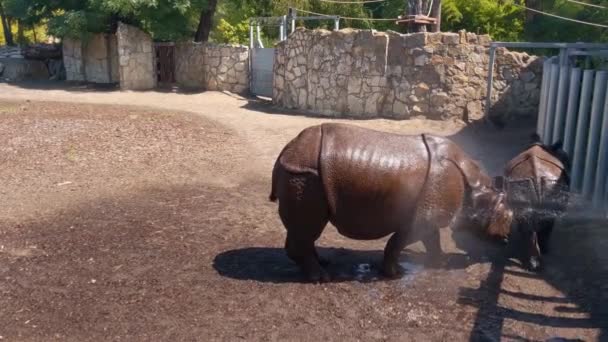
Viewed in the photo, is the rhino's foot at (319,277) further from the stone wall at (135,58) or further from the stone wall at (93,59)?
the stone wall at (93,59)

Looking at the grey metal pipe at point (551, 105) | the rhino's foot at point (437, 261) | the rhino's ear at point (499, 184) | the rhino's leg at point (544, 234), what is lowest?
the rhino's foot at point (437, 261)

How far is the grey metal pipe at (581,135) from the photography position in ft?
24.1

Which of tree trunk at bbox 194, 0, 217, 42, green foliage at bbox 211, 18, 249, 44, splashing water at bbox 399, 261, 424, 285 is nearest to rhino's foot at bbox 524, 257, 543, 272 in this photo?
splashing water at bbox 399, 261, 424, 285

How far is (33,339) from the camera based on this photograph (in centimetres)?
445

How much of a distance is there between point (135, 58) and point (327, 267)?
647 inches

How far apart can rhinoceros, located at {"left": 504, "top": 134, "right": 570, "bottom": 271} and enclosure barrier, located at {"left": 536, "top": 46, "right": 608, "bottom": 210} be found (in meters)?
1.12

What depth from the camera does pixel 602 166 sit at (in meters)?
6.68

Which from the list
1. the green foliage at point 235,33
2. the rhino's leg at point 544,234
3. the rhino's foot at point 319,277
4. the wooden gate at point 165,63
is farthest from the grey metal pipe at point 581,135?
the green foliage at point 235,33

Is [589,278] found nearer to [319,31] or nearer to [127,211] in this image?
[127,211]

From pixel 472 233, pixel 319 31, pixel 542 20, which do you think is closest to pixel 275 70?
pixel 319 31

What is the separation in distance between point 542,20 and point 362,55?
8349mm

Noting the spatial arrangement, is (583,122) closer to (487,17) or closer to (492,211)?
(492,211)

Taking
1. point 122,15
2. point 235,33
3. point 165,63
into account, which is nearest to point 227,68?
point 165,63

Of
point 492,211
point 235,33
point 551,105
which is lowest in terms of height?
point 492,211
